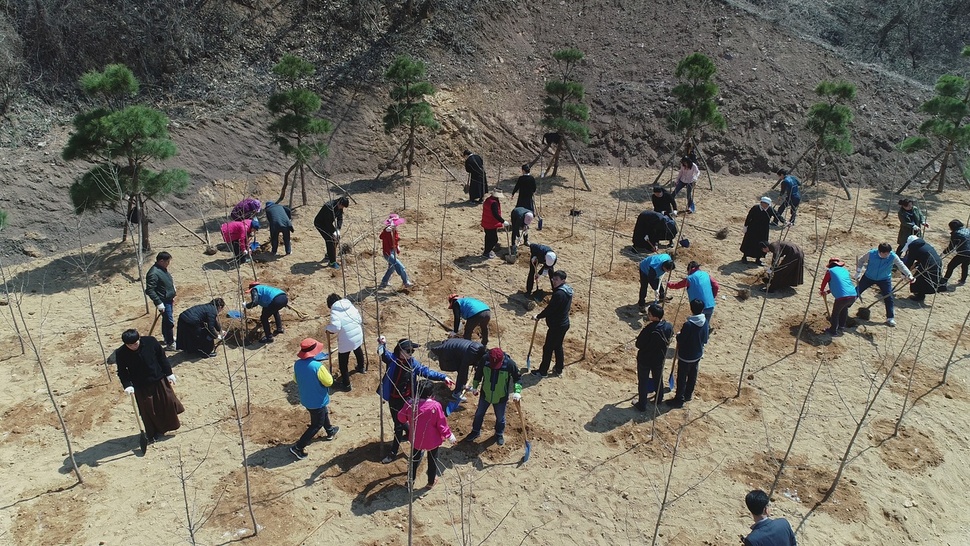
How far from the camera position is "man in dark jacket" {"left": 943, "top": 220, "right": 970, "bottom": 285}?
11.4 meters

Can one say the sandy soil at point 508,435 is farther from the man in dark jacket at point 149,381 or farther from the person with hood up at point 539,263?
the person with hood up at point 539,263

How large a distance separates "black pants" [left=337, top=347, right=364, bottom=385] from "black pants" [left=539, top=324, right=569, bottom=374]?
2377 millimetres

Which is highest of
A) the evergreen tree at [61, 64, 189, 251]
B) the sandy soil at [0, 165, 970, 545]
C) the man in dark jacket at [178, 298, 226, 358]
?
the evergreen tree at [61, 64, 189, 251]

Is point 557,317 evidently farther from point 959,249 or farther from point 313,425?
point 959,249

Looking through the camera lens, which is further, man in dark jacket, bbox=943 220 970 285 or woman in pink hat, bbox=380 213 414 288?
man in dark jacket, bbox=943 220 970 285

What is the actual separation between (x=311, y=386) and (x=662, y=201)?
27.6 ft

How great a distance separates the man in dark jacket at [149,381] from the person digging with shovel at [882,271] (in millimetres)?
9680

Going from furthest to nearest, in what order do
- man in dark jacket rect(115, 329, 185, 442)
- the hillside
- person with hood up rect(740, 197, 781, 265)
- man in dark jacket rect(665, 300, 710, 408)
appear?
the hillside < person with hood up rect(740, 197, 781, 265) < man in dark jacket rect(665, 300, 710, 408) < man in dark jacket rect(115, 329, 185, 442)

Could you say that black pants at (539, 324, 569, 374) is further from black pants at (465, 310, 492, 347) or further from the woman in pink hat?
the woman in pink hat

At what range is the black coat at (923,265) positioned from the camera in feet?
35.7

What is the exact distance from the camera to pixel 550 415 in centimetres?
820

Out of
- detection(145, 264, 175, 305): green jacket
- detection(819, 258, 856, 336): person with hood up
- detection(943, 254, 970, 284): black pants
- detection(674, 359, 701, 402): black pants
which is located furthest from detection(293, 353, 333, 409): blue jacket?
detection(943, 254, 970, 284): black pants

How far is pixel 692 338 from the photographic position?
26.1 feet

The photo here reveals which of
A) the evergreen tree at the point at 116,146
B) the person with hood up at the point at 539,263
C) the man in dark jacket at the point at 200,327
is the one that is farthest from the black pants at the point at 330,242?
the person with hood up at the point at 539,263
